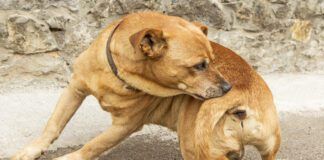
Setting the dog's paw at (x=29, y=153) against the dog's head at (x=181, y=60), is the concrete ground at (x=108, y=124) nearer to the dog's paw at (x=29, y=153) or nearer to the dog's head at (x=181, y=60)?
the dog's paw at (x=29, y=153)

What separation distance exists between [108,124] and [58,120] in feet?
2.88

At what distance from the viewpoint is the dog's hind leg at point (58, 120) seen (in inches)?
172

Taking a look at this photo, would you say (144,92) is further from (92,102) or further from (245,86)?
(92,102)

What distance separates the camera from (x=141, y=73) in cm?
395

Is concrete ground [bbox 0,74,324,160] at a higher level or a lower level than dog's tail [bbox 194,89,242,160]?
lower

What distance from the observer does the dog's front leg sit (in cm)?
427

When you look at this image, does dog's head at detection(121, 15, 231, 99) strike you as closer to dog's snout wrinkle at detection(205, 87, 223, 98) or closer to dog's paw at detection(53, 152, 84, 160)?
dog's snout wrinkle at detection(205, 87, 223, 98)

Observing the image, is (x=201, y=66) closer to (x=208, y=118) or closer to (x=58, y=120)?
(x=208, y=118)

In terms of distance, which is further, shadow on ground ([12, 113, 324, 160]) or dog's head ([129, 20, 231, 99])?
shadow on ground ([12, 113, 324, 160])

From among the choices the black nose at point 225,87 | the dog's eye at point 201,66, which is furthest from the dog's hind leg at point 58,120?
the black nose at point 225,87

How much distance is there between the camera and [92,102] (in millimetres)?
5680

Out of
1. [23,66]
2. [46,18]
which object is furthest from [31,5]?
[23,66]

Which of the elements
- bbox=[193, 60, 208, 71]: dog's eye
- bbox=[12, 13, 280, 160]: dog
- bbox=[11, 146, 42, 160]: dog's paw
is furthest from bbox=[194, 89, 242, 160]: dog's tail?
bbox=[11, 146, 42, 160]: dog's paw

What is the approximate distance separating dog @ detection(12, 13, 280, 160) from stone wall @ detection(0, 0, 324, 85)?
1.36 m
